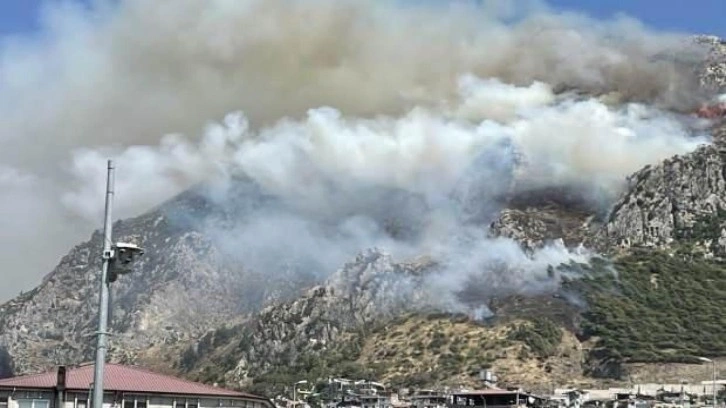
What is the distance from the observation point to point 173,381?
231ft

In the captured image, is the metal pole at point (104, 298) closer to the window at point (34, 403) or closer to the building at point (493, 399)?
the window at point (34, 403)

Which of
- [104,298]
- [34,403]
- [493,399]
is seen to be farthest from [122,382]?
[493,399]

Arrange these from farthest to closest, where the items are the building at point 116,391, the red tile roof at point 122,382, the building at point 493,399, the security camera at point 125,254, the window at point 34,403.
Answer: the building at point 493,399 → the red tile roof at point 122,382 → the window at point 34,403 → the building at point 116,391 → the security camera at point 125,254

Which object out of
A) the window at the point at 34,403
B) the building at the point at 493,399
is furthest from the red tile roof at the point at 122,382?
the building at the point at 493,399

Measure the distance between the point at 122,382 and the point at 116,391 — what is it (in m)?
2.13

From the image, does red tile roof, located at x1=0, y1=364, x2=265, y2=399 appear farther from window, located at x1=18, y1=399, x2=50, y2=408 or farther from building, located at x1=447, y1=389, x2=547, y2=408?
building, located at x1=447, y1=389, x2=547, y2=408

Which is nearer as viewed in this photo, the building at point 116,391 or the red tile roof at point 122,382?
the building at point 116,391

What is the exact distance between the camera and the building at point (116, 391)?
209ft

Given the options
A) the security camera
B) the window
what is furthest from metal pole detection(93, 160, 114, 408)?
the window

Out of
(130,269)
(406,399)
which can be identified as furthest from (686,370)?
(130,269)

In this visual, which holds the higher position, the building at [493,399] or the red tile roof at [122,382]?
the building at [493,399]

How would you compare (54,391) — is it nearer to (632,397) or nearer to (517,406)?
(517,406)

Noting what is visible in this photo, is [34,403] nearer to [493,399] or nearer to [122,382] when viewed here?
[122,382]

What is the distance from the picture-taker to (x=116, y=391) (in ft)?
212
